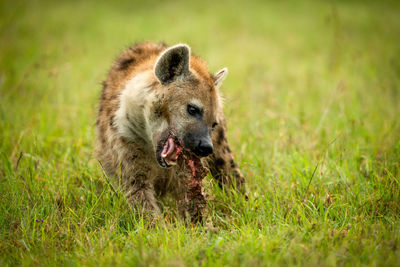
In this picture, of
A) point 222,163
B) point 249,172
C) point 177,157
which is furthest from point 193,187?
point 249,172

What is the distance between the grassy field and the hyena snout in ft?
1.44

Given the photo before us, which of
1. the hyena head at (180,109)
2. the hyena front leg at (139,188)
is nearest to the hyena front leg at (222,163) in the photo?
the hyena head at (180,109)

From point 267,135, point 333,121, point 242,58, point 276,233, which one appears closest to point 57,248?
point 276,233

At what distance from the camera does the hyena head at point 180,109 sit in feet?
8.04

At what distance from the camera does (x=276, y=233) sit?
225 cm

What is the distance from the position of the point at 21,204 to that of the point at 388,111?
4.13m

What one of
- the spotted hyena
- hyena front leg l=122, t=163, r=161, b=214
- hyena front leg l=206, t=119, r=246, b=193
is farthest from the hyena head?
hyena front leg l=206, t=119, r=246, b=193

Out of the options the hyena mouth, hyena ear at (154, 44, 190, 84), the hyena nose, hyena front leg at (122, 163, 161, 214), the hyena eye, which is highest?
hyena ear at (154, 44, 190, 84)

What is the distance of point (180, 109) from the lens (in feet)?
8.25

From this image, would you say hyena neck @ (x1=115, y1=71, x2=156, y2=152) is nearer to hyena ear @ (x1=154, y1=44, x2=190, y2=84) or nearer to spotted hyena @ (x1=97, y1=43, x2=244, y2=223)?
spotted hyena @ (x1=97, y1=43, x2=244, y2=223)

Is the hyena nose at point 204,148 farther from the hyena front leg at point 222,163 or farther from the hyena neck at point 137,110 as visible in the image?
the hyena front leg at point 222,163

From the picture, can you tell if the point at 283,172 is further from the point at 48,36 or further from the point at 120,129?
the point at 48,36

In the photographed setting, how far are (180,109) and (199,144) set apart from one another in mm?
296

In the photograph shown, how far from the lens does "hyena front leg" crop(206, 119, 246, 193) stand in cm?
303
